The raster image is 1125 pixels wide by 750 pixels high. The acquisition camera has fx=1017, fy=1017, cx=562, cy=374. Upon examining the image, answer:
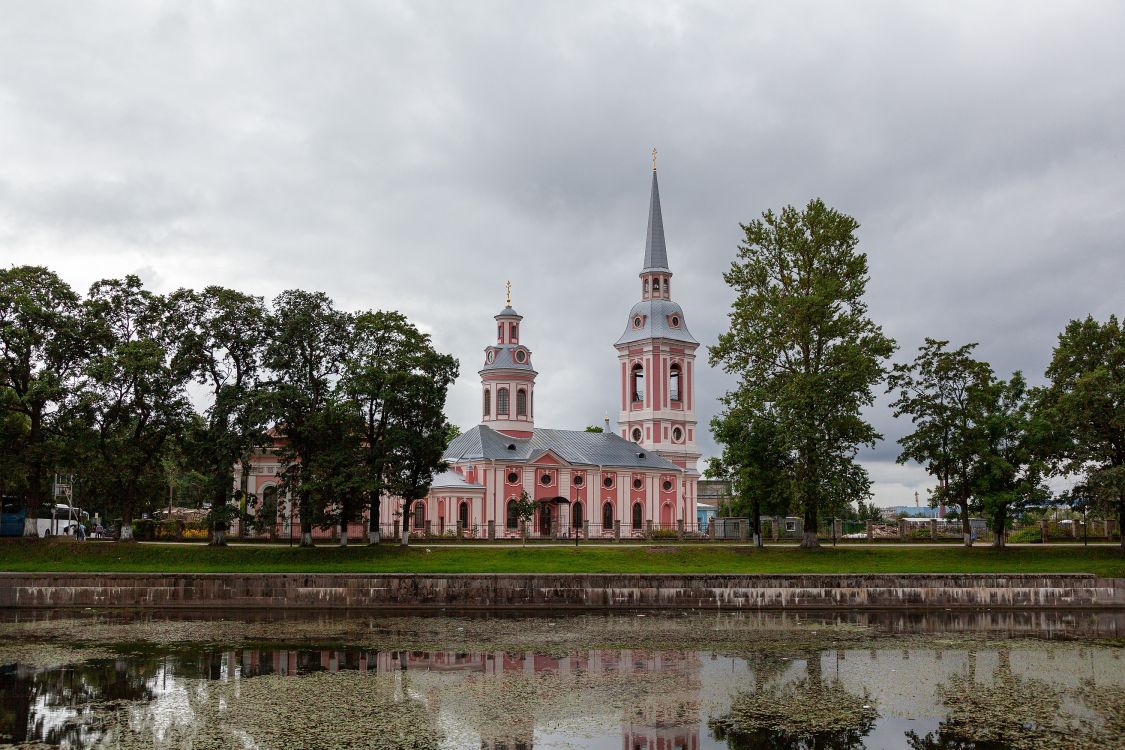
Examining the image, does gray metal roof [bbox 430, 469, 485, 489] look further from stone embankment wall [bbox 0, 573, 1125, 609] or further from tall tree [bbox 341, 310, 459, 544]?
stone embankment wall [bbox 0, 573, 1125, 609]

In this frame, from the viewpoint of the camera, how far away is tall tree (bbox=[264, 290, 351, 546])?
46.8 metres

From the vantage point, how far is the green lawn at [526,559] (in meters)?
43.1

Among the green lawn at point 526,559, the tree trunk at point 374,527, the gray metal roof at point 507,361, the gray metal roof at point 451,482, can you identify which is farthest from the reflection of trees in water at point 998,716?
the gray metal roof at point 507,361

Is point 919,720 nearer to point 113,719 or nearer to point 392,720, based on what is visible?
point 392,720

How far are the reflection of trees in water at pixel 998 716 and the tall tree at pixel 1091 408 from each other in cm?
2945

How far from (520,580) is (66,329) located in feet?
84.0

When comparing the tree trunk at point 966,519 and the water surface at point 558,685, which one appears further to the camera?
the tree trunk at point 966,519

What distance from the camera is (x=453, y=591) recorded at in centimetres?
3781

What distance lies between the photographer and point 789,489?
4778 cm

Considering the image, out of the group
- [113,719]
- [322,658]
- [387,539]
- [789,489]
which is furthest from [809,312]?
[113,719]

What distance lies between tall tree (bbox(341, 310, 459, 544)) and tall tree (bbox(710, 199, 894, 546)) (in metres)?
14.5

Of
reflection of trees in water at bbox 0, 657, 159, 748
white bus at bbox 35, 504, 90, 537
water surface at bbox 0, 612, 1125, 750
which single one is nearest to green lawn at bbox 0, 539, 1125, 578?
water surface at bbox 0, 612, 1125, 750

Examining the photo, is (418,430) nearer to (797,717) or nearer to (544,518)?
(544,518)

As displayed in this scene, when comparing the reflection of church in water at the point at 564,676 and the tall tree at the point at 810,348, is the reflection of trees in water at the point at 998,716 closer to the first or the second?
the reflection of church in water at the point at 564,676
